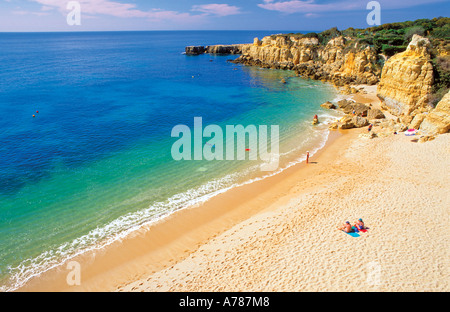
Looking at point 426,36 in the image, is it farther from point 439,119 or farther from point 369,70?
point 439,119

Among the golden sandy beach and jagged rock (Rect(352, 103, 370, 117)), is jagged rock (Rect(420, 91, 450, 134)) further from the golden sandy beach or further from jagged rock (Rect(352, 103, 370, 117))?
jagged rock (Rect(352, 103, 370, 117))

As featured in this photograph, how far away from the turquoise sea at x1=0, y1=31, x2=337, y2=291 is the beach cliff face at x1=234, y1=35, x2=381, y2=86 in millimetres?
6457

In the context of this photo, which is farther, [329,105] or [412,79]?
[329,105]

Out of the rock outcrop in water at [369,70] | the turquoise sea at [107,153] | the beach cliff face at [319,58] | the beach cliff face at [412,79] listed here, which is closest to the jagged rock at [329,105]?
the rock outcrop in water at [369,70]

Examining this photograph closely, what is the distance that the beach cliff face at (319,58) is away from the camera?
145 feet

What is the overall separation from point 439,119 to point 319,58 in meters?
43.1

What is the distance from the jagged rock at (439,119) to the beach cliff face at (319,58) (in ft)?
76.9

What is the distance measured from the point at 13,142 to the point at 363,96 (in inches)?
1678

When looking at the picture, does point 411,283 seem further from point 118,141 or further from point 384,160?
point 118,141

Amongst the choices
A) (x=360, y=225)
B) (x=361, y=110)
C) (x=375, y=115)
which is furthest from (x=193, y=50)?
(x=360, y=225)

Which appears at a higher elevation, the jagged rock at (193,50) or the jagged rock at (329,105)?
the jagged rock at (193,50)

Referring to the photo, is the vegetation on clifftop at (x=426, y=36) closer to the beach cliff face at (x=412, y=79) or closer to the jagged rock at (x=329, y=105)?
the beach cliff face at (x=412, y=79)

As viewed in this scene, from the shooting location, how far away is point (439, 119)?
20812 millimetres
